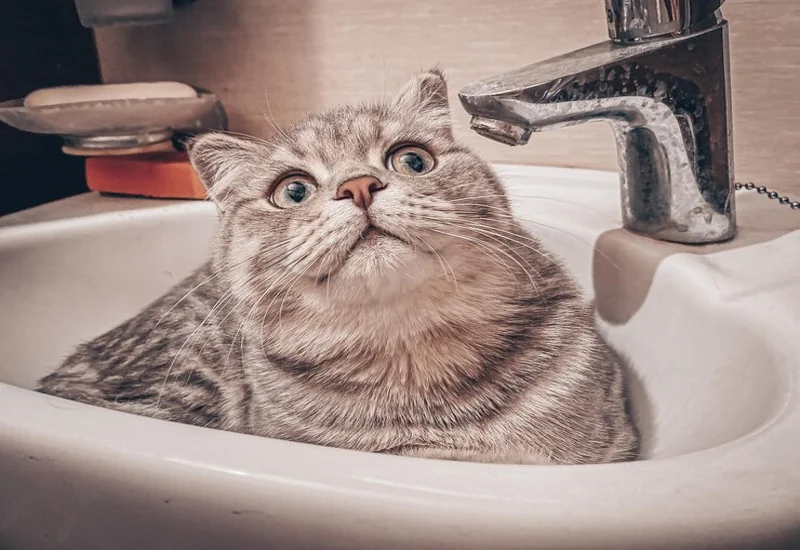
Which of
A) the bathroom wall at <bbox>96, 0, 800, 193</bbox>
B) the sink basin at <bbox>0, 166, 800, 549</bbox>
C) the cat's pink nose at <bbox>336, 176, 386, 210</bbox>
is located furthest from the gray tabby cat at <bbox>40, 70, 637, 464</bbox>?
the bathroom wall at <bbox>96, 0, 800, 193</bbox>

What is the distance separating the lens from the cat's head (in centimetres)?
69

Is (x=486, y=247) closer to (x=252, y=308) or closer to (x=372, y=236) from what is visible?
(x=372, y=236)

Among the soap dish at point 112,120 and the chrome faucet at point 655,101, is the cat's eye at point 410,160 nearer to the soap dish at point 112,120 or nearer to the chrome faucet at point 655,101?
the chrome faucet at point 655,101

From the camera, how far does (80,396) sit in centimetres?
91

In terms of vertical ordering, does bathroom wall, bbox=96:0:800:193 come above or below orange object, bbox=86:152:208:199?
above

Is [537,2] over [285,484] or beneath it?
over

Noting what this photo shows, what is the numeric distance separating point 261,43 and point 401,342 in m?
0.81

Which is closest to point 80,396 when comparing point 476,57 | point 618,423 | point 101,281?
point 101,281

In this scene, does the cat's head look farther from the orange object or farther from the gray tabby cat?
the orange object

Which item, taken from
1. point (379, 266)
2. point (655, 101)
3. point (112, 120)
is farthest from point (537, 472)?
point (112, 120)

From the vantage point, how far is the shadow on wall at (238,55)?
1270 mm

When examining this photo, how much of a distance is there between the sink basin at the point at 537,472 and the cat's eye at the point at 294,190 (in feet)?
1.28

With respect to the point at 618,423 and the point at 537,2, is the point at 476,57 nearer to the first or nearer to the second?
the point at 537,2

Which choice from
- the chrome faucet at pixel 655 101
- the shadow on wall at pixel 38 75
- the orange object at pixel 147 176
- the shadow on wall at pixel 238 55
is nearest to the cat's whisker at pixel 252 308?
the chrome faucet at pixel 655 101
